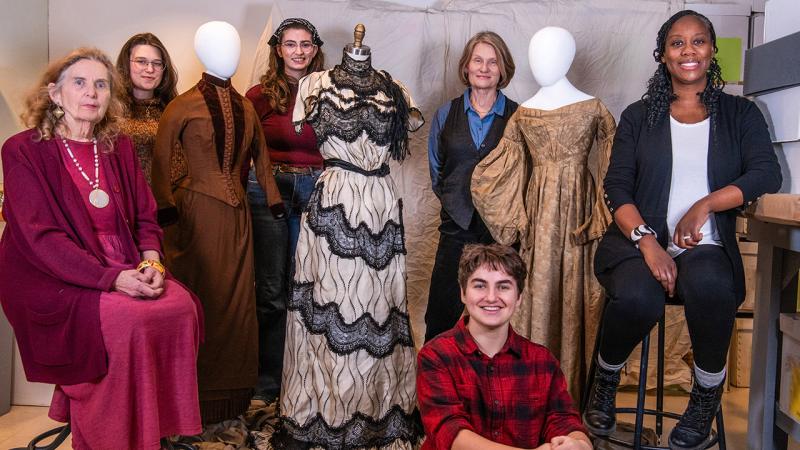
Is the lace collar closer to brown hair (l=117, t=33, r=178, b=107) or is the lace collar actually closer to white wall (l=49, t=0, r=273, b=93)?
brown hair (l=117, t=33, r=178, b=107)

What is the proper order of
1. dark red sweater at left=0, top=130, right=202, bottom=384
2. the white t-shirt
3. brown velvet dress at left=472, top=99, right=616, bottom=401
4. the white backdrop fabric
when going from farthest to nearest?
the white backdrop fabric
brown velvet dress at left=472, top=99, right=616, bottom=401
the white t-shirt
dark red sweater at left=0, top=130, right=202, bottom=384

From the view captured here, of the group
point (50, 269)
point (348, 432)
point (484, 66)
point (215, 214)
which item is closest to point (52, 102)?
point (50, 269)

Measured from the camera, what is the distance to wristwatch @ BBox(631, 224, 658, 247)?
2867 millimetres

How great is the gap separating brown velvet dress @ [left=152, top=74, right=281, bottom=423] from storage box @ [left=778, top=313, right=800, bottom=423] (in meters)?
2.05

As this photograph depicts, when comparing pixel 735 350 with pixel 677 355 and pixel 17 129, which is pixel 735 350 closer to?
pixel 677 355

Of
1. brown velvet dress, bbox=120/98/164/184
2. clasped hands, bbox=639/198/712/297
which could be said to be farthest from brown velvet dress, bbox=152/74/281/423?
clasped hands, bbox=639/198/712/297

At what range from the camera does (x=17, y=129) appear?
4.17 metres

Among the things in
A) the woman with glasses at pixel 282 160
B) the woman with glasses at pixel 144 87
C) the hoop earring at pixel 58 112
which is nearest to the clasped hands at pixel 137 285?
the hoop earring at pixel 58 112

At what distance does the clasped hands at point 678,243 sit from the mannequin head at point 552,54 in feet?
3.10

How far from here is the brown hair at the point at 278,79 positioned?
4.01 meters

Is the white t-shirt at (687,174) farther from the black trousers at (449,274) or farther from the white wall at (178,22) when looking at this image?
the white wall at (178,22)

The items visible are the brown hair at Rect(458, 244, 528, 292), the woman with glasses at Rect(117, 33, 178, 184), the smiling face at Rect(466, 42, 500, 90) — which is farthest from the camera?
the woman with glasses at Rect(117, 33, 178, 184)

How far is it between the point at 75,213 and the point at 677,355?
10.7ft

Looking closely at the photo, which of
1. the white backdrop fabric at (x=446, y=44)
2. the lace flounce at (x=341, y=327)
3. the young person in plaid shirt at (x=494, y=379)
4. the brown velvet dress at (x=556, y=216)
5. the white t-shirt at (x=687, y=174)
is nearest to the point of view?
the young person in plaid shirt at (x=494, y=379)
